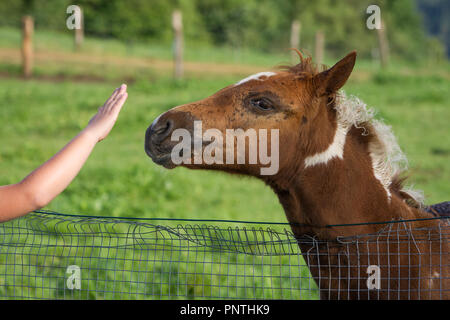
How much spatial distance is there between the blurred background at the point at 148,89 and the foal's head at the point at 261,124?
0.32m

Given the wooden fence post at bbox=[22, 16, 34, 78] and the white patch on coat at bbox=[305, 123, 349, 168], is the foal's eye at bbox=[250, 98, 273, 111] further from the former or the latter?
the wooden fence post at bbox=[22, 16, 34, 78]

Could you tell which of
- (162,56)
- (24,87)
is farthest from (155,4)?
(24,87)

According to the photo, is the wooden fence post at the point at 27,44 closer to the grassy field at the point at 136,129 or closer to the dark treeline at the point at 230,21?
the grassy field at the point at 136,129

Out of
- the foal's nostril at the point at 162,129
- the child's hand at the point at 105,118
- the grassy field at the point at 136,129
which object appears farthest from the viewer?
the grassy field at the point at 136,129

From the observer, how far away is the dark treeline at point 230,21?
26.7m

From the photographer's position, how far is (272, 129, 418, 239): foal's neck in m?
2.46

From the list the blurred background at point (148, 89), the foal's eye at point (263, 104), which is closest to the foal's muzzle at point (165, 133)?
the foal's eye at point (263, 104)

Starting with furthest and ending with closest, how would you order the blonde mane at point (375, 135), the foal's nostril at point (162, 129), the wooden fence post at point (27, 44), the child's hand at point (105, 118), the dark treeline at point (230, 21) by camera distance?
1. the dark treeline at point (230, 21)
2. the wooden fence post at point (27, 44)
3. the blonde mane at point (375, 135)
4. the foal's nostril at point (162, 129)
5. the child's hand at point (105, 118)

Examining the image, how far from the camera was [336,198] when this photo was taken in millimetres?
2473

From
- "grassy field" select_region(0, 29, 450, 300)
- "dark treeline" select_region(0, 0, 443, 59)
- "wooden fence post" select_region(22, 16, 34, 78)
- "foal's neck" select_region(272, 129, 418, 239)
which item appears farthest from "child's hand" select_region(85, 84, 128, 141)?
"dark treeline" select_region(0, 0, 443, 59)

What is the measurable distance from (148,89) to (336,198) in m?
A: 13.9

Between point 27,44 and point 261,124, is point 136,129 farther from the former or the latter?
point 261,124

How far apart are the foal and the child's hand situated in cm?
59

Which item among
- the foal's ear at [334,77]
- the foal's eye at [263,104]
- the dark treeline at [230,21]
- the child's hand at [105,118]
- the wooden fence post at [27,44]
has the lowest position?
the child's hand at [105,118]
